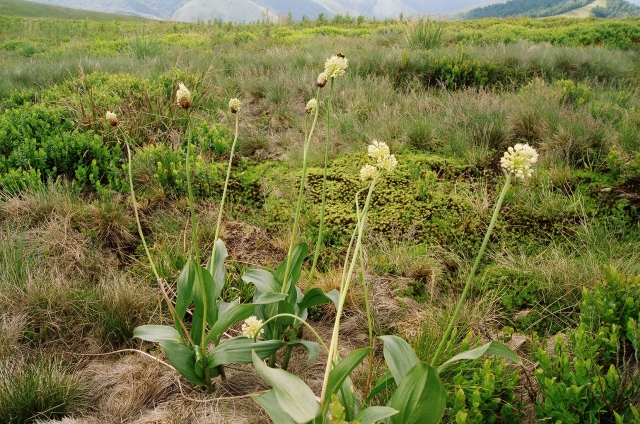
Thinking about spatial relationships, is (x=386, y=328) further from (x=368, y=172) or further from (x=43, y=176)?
(x=43, y=176)

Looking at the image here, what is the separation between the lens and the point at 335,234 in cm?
312

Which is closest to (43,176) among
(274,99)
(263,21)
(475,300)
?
(274,99)

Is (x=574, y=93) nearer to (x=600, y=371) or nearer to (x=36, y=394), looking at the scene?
(x=600, y=371)

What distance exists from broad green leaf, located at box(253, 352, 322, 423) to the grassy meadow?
1.71 ft

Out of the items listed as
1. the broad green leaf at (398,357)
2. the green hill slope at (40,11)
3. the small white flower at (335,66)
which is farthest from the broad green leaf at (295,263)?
the green hill slope at (40,11)

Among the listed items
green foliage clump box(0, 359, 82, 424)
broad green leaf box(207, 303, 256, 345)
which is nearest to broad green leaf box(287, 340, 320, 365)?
broad green leaf box(207, 303, 256, 345)

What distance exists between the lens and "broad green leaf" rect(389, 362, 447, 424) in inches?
48.2

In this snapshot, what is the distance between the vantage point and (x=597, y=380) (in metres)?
1.54

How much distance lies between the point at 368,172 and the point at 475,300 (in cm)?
126

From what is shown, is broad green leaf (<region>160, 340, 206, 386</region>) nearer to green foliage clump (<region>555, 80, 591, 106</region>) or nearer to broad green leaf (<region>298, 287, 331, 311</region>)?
broad green leaf (<region>298, 287, 331, 311</region>)

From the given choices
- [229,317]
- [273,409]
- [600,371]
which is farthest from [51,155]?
[600,371]

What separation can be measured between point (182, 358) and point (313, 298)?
2.01 feet

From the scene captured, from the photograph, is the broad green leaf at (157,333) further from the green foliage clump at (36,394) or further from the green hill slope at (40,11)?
the green hill slope at (40,11)

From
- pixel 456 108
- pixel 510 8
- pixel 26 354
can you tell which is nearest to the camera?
pixel 26 354
